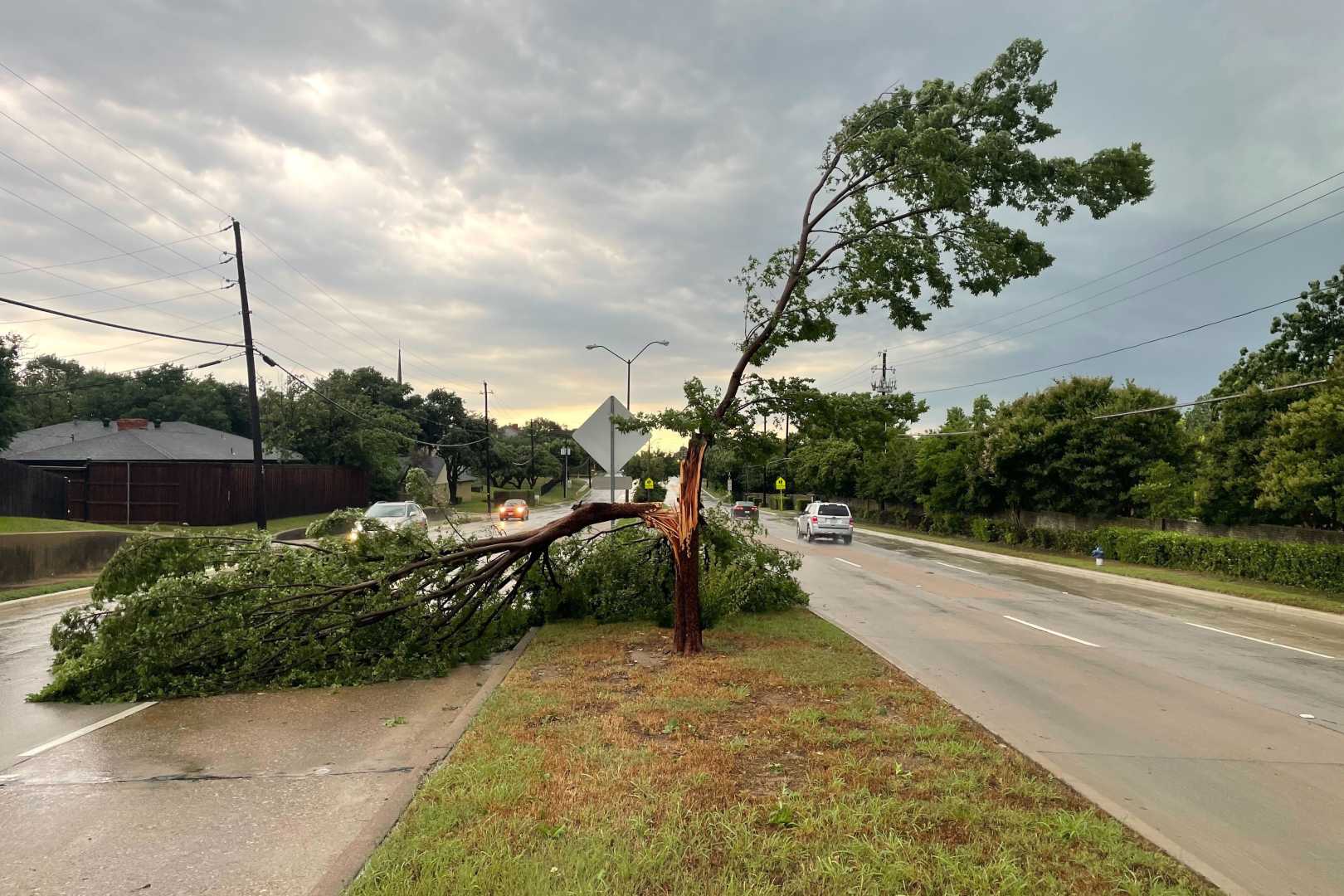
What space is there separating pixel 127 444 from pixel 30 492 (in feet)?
31.0

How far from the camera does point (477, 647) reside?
952 centimetres

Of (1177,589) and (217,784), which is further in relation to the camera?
(1177,589)

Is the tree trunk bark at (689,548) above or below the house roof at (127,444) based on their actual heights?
below

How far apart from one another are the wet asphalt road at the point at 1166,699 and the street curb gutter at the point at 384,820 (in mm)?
4321

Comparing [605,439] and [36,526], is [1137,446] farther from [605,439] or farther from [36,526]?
[36,526]

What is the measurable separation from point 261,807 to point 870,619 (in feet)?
33.0

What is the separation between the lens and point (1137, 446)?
29.0 metres

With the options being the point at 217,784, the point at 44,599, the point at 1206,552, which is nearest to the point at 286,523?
the point at 44,599

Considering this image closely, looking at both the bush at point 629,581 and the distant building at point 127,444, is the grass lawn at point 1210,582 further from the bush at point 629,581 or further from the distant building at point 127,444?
the distant building at point 127,444

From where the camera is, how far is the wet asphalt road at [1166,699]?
15.8ft

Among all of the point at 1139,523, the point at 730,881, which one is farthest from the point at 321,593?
the point at 1139,523

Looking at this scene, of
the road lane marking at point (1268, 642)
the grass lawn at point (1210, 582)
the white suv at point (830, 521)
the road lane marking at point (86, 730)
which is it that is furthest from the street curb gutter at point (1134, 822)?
the white suv at point (830, 521)

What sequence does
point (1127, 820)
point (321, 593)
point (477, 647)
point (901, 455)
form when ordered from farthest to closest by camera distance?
point (901, 455) < point (477, 647) < point (321, 593) < point (1127, 820)

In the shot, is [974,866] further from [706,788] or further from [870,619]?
[870,619]
